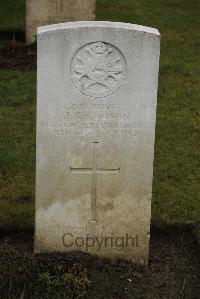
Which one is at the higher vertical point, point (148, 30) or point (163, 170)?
point (148, 30)

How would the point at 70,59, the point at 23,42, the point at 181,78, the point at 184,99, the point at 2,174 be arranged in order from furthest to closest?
the point at 23,42
the point at 181,78
the point at 184,99
the point at 2,174
the point at 70,59

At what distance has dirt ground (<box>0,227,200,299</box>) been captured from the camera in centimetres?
505

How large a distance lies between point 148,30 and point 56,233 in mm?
1718

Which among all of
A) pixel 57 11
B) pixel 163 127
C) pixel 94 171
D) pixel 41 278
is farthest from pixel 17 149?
pixel 57 11

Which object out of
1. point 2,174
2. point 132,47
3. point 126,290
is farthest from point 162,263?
point 2,174

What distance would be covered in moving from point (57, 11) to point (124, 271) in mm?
7299

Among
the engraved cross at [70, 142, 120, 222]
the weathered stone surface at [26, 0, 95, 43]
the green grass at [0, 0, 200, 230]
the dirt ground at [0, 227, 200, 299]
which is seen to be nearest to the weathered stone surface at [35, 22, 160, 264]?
the engraved cross at [70, 142, 120, 222]

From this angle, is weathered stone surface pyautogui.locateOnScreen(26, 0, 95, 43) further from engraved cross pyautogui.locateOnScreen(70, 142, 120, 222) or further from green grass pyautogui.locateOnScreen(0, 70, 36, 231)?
engraved cross pyautogui.locateOnScreen(70, 142, 120, 222)

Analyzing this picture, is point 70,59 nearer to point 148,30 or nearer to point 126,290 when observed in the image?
point 148,30

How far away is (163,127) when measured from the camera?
869cm

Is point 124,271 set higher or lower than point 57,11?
lower

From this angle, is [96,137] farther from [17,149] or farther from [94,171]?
[17,149]

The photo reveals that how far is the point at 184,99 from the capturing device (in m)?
9.75

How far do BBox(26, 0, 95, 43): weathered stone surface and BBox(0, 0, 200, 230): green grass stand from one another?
1.08m
